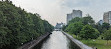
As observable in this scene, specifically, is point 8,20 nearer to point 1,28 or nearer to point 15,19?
point 15,19

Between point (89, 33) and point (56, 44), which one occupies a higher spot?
point (89, 33)

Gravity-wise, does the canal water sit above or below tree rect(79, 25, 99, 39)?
below

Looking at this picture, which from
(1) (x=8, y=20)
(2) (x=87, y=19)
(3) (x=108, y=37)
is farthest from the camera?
(2) (x=87, y=19)

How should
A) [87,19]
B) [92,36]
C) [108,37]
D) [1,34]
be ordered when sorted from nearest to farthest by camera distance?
1. [1,34]
2. [108,37]
3. [92,36]
4. [87,19]

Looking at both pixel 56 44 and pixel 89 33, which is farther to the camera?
pixel 56 44

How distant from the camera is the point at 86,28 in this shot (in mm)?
56188

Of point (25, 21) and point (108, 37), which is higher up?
point (25, 21)

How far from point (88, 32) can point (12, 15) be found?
2765cm

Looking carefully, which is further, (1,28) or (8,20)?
(8,20)

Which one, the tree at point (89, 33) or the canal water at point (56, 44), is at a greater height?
the tree at point (89, 33)

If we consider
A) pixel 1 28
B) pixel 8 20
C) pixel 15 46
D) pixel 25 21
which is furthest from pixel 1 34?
pixel 25 21

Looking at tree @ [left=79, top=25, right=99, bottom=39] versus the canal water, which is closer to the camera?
the canal water

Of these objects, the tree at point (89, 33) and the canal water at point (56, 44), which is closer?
the canal water at point (56, 44)

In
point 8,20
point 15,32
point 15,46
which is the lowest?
point 15,46
